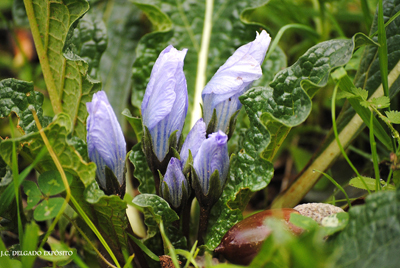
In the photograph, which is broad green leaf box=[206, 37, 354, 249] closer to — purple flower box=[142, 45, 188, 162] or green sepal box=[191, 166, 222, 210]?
green sepal box=[191, 166, 222, 210]

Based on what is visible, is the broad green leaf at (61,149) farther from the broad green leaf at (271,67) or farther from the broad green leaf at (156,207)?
the broad green leaf at (271,67)

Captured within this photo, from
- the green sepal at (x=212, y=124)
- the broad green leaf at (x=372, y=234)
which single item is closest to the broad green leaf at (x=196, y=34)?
the green sepal at (x=212, y=124)

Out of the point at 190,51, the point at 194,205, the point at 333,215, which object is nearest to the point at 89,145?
the point at 194,205

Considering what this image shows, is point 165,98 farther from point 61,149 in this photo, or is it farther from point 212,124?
point 61,149

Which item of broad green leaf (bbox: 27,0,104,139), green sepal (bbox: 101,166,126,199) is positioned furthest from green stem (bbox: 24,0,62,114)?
green sepal (bbox: 101,166,126,199)

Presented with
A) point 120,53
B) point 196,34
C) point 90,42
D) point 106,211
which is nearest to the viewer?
point 106,211

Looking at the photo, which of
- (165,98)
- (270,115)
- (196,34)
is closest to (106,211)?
(165,98)

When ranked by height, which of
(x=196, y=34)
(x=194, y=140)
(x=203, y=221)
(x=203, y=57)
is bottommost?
(x=203, y=221)
